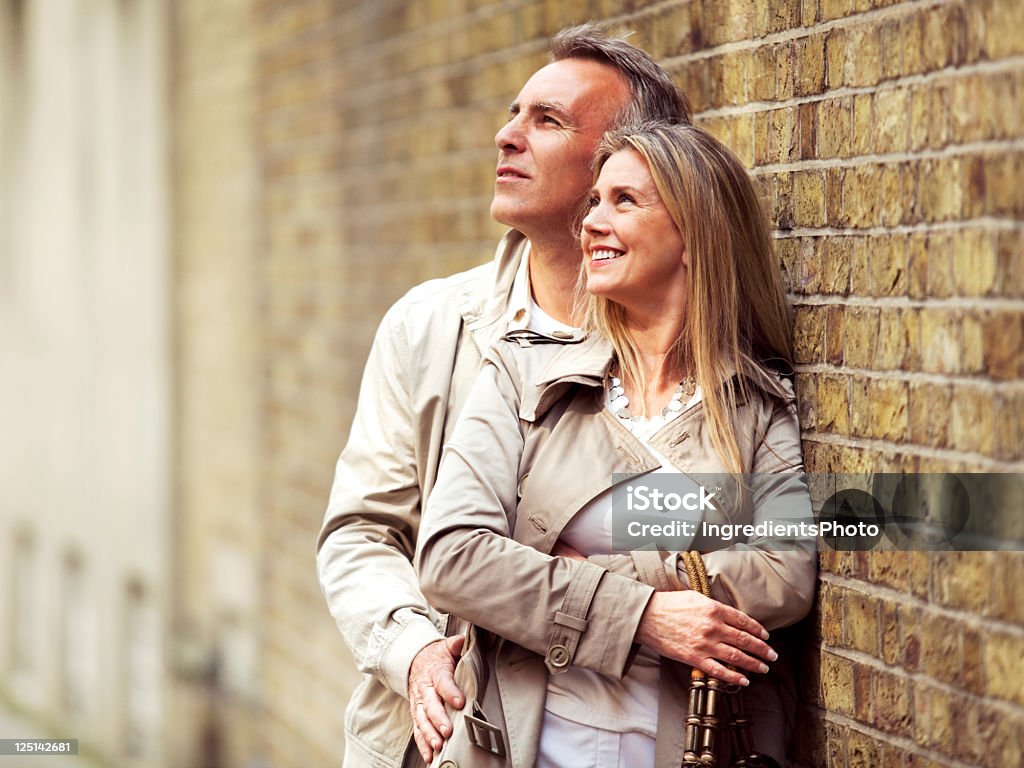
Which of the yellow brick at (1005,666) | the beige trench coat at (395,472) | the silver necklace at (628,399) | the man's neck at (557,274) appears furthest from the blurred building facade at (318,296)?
the beige trench coat at (395,472)

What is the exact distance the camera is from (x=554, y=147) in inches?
125

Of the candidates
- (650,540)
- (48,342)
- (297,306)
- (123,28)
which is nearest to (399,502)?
(650,540)

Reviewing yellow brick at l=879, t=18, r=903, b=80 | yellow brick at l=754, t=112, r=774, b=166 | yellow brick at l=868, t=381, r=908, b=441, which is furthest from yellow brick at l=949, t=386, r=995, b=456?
yellow brick at l=754, t=112, r=774, b=166

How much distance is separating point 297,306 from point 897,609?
4546 millimetres

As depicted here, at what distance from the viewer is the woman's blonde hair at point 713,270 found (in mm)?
2693

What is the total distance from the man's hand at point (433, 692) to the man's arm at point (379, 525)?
4.5 inches

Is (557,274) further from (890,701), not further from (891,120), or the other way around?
(890,701)

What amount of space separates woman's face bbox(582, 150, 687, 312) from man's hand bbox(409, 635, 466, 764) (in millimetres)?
723

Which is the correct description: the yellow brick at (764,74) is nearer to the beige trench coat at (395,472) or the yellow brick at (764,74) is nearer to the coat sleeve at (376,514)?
the beige trench coat at (395,472)

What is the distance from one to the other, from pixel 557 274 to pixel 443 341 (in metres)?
0.28

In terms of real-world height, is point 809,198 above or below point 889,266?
above

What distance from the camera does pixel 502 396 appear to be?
A: 2.74 meters

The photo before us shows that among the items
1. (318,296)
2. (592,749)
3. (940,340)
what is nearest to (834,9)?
(940,340)

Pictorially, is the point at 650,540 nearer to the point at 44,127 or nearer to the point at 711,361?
the point at 711,361
